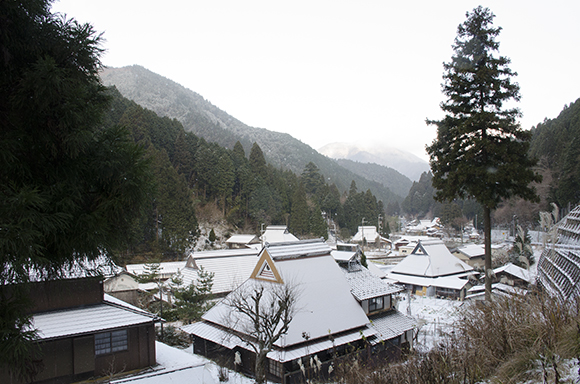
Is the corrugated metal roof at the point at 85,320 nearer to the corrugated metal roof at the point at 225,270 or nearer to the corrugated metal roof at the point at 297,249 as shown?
the corrugated metal roof at the point at 297,249

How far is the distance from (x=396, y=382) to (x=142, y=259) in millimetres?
31270

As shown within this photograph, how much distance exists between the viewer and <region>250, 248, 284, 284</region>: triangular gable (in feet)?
44.0

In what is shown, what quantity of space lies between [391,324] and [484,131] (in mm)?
8585

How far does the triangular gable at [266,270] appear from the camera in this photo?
13.4m

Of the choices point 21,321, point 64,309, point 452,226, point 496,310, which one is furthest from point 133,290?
point 452,226

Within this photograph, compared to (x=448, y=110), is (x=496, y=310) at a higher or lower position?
lower

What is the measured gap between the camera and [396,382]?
3.74m

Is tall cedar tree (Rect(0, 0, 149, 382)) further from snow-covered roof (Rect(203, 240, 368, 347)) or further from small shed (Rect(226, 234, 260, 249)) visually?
small shed (Rect(226, 234, 260, 249))

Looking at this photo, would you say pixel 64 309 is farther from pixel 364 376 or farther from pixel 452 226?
pixel 452 226

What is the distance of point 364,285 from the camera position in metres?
15.2

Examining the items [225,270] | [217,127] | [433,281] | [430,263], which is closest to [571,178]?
[430,263]

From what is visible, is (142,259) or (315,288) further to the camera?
(142,259)

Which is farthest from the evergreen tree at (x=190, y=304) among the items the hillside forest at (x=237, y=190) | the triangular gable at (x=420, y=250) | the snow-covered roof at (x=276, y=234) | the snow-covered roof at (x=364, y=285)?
the snow-covered roof at (x=276, y=234)

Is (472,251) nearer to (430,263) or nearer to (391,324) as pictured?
(430,263)
